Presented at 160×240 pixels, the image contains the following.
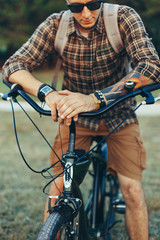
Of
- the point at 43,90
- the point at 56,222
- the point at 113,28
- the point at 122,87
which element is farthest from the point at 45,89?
the point at 56,222

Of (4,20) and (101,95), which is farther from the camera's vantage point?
(4,20)

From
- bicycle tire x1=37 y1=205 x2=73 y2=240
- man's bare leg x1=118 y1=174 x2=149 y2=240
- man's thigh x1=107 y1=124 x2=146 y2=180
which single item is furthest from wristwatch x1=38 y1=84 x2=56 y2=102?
man's bare leg x1=118 y1=174 x2=149 y2=240

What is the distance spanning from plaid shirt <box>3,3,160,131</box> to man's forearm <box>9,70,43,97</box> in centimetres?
5

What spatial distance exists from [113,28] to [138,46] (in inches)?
10.4

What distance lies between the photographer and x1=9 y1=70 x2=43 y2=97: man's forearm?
7.90 feet

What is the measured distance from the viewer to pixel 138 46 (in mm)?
2449

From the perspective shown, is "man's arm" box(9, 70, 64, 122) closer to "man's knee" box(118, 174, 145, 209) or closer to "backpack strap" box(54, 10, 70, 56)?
"backpack strap" box(54, 10, 70, 56)

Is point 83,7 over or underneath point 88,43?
over

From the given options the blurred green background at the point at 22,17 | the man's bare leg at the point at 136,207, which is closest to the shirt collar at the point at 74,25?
the man's bare leg at the point at 136,207

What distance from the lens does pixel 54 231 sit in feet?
6.24

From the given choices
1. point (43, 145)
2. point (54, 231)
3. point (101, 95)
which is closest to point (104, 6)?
point (101, 95)

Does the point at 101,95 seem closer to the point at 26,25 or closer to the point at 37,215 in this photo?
the point at 37,215

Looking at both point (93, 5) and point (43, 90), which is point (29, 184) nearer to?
point (43, 90)

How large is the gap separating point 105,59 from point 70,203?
1.11 meters
